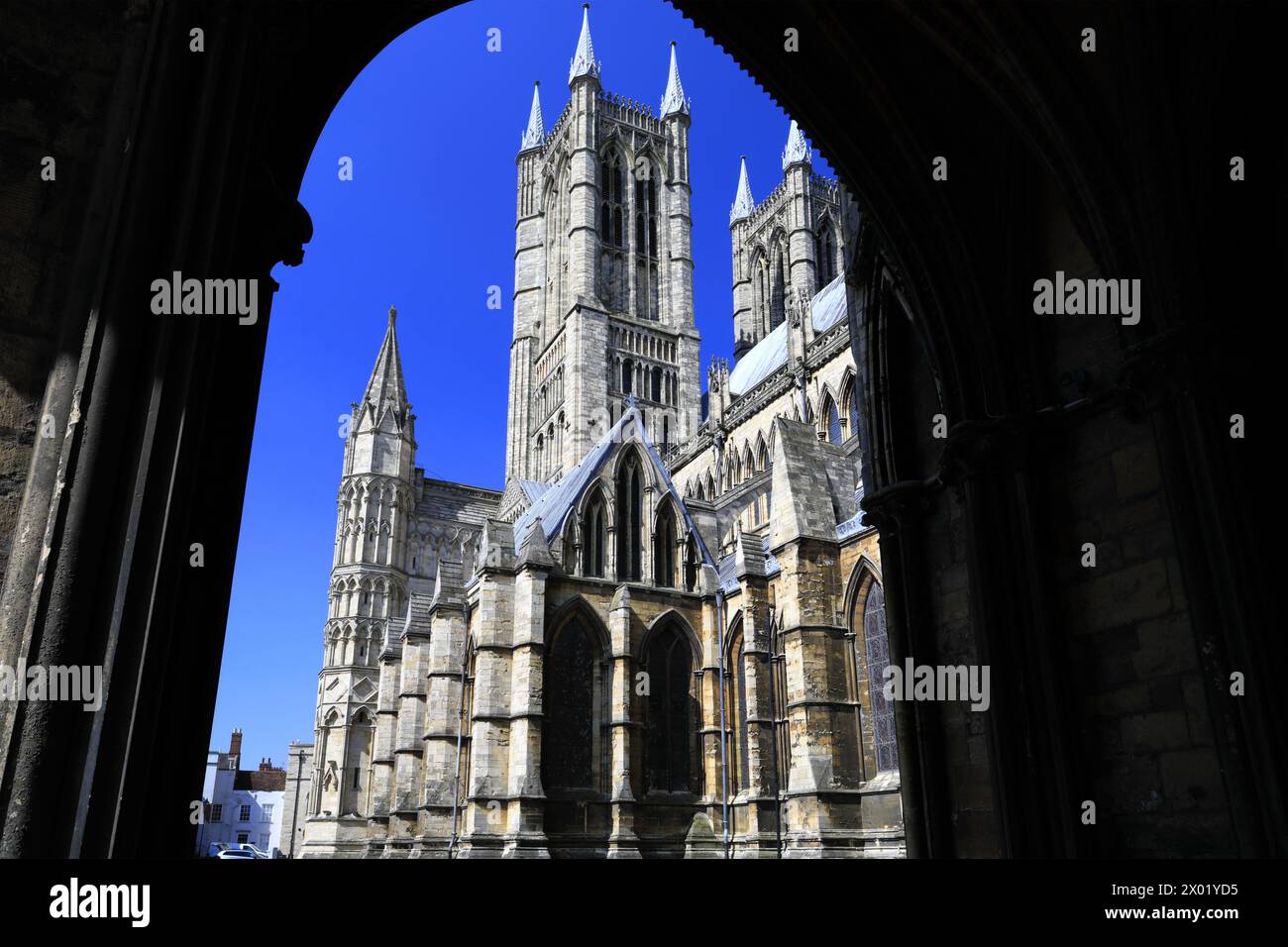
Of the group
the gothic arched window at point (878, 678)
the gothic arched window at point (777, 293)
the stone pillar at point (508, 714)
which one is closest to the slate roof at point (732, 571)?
the gothic arched window at point (878, 678)

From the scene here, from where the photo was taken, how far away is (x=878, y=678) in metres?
18.9

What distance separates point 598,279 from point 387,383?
48.7 ft

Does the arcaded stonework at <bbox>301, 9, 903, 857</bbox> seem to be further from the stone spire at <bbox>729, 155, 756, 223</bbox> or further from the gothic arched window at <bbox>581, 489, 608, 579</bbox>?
the stone spire at <bbox>729, 155, 756, 223</bbox>

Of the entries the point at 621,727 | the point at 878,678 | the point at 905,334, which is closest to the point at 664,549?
the point at 621,727

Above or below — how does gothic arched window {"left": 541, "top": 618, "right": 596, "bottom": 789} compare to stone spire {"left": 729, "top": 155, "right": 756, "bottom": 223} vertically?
below

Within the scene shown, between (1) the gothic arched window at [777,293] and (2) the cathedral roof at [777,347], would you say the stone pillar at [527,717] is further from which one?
(1) the gothic arched window at [777,293]

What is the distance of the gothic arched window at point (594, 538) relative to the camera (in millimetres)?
24094

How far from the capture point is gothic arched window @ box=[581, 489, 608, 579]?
949 inches

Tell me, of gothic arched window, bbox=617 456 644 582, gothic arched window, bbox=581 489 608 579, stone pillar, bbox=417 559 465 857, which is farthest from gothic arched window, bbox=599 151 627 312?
gothic arched window, bbox=581 489 608 579

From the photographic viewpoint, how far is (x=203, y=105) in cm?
338

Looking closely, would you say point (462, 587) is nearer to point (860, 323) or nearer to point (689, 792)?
point (689, 792)

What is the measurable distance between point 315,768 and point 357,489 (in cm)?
1425

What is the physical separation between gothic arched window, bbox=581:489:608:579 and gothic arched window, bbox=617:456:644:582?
1.51 feet
